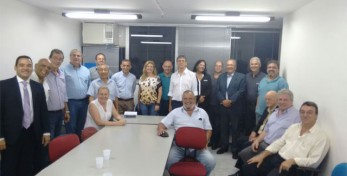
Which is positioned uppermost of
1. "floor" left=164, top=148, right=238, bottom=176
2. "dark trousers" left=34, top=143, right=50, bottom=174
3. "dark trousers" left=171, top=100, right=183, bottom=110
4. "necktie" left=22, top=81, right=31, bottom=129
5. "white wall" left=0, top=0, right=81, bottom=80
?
"white wall" left=0, top=0, right=81, bottom=80

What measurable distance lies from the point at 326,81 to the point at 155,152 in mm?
2088

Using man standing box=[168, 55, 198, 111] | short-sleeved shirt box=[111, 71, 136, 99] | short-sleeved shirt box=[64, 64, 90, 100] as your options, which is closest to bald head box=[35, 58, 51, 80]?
short-sleeved shirt box=[64, 64, 90, 100]

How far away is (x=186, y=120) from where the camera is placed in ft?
12.6

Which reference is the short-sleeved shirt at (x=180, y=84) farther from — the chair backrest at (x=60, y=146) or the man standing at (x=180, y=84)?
the chair backrest at (x=60, y=146)

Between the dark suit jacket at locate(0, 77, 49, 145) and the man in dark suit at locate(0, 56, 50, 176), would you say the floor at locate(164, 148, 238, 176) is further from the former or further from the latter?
the dark suit jacket at locate(0, 77, 49, 145)

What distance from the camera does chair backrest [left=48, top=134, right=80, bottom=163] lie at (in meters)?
2.72

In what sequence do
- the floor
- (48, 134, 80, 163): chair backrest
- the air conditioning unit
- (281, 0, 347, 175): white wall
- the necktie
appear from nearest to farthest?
1. (48, 134, 80, 163): chair backrest
2. (281, 0, 347, 175): white wall
3. the necktie
4. the floor
5. the air conditioning unit

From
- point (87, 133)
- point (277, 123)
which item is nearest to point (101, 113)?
point (87, 133)

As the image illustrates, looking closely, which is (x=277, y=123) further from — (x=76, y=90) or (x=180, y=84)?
(x=76, y=90)

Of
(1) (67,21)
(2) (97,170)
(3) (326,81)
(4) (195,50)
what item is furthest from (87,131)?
(4) (195,50)

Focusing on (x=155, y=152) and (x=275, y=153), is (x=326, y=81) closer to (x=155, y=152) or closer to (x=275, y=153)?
(x=275, y=153)

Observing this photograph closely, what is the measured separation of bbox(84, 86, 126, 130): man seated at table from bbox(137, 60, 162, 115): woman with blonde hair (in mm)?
1020

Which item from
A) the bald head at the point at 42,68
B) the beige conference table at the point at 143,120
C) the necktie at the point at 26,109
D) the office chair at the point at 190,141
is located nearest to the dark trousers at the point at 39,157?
the necktie at the point at 26,109

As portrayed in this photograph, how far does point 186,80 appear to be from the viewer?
5.04 m
